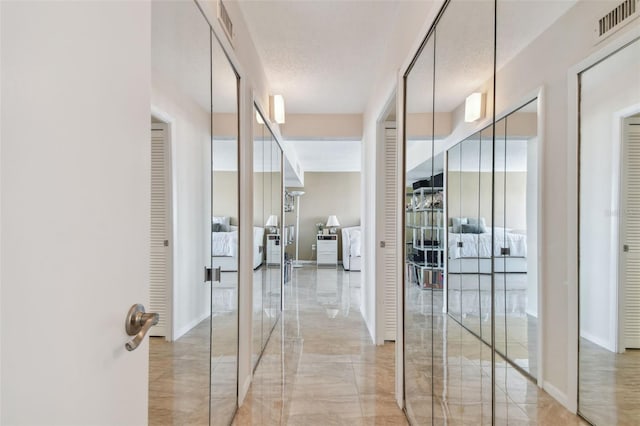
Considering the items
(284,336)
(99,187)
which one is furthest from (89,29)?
(284,336)

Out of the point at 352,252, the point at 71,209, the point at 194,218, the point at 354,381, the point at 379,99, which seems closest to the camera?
the point at 71,209

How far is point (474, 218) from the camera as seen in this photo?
1.21 metres

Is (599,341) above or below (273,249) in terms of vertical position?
above

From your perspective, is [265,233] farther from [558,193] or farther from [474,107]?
[558,193]

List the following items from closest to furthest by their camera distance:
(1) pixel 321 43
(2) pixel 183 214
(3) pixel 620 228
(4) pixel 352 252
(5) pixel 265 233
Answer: (3) pixel 620 228 < (2) pixel 183 214 < (1) pixel 321 43 < (5) pixel 265 233 < (4) pixel 352 252

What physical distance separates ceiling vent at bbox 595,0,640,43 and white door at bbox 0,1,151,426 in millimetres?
960

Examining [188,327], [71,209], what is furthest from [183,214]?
[71,209]

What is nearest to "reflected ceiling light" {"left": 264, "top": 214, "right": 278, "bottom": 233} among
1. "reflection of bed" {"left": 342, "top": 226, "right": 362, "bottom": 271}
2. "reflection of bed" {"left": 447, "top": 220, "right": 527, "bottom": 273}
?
"reflection of bed" {"left": 447, "top": 220, "right": 527, "bottom": 273}

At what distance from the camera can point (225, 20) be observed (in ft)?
5.98

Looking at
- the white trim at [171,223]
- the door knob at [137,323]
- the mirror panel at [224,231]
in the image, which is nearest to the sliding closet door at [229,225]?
the mirror panel at [224,231]

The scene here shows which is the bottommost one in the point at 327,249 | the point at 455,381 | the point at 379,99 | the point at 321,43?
the point at 327,249

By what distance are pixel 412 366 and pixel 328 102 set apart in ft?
9.88

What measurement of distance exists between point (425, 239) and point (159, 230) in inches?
49.9

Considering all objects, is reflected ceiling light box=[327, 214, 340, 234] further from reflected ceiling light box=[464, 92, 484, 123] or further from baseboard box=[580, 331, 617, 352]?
baseboard box=[580, 331, 617, 352]
